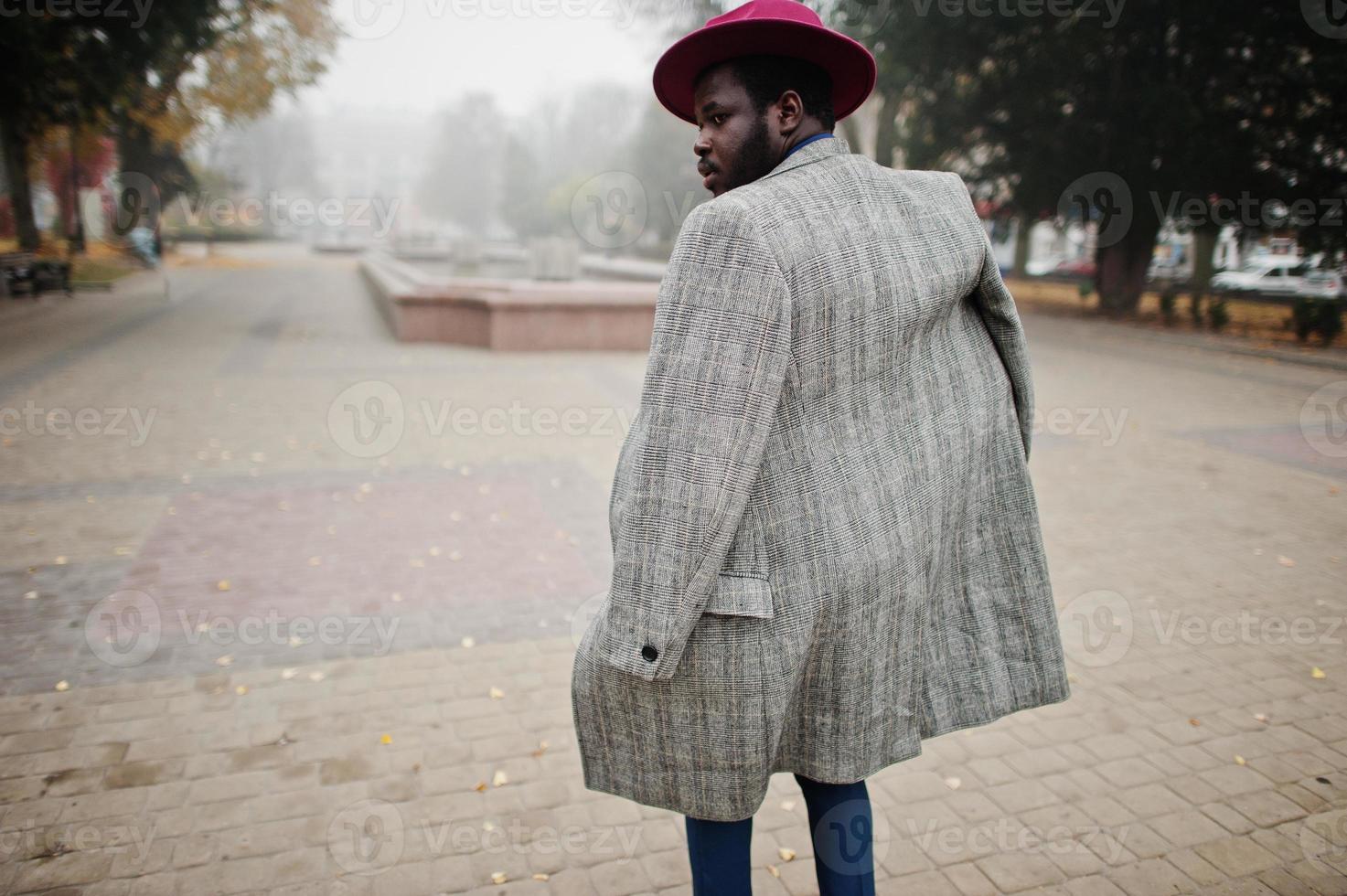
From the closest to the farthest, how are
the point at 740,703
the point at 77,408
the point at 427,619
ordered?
the point at 740,703 < the point at 427,619 < the point at 77,408

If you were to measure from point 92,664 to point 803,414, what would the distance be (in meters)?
3.54

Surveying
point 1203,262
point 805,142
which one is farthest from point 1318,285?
point 805,142

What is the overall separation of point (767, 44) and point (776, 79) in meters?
0.06

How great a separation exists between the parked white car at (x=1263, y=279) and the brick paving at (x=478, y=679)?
23.1 meters

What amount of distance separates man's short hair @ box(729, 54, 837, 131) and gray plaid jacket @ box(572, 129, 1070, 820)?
0.11 meters

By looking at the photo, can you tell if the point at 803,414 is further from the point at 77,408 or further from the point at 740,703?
the point at 77,408

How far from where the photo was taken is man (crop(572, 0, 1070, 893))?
1.47 m

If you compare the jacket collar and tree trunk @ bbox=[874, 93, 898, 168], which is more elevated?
tree trunk @ bbox=[874, 93, 898, 168]

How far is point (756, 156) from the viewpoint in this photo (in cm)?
165

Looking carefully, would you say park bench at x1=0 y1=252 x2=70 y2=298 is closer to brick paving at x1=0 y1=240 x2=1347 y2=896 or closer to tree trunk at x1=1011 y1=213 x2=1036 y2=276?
brick paving at x1=0 y1=240 x2=1347 y2=896

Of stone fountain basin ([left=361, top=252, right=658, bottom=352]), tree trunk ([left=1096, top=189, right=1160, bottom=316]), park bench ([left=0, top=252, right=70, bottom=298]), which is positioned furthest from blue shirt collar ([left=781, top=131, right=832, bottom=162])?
tree trunk ([left=1096, top=189, right=1160, bottom=316])

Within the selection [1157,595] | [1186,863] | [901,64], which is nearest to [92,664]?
[1186,863]

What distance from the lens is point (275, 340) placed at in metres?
13.8

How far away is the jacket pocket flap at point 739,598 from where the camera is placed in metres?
1.54
